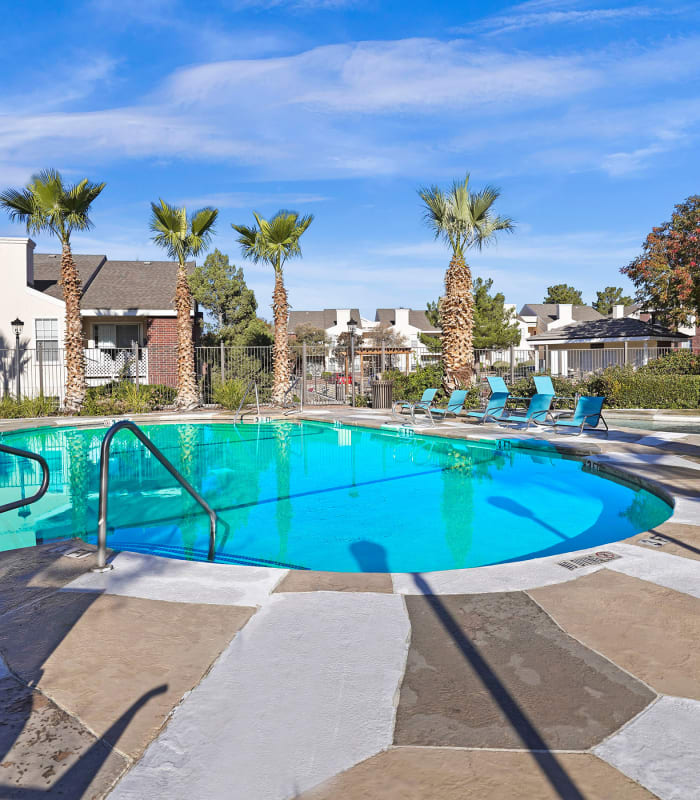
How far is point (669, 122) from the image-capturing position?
60.3 ft

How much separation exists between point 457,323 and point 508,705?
16089 millimetres

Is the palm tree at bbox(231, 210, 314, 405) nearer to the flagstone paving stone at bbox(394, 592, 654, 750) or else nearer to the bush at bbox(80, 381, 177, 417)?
the bush at bbox(80, 381, 177, 417)

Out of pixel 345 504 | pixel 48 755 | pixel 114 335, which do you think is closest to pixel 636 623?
pixel 48 755

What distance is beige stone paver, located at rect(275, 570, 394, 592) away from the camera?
3.86 metres

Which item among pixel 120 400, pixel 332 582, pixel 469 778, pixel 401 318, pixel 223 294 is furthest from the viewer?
pixel 401 318

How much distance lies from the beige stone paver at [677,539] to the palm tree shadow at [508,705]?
204cm

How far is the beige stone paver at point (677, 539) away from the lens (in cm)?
451

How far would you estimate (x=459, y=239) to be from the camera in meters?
17.7

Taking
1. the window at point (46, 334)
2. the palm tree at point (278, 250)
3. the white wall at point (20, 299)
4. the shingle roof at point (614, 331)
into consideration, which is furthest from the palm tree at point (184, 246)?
the shingle roof at point (614, 331)

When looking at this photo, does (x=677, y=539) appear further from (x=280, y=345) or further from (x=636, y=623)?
(x=280, y=345)

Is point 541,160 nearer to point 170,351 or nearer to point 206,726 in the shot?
point 170,351

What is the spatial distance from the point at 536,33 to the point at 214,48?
863 cm

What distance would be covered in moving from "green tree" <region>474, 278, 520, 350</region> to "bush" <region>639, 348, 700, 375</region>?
→ 18.7m

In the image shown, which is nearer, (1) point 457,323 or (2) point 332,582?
Answer: (2) point 332,582
